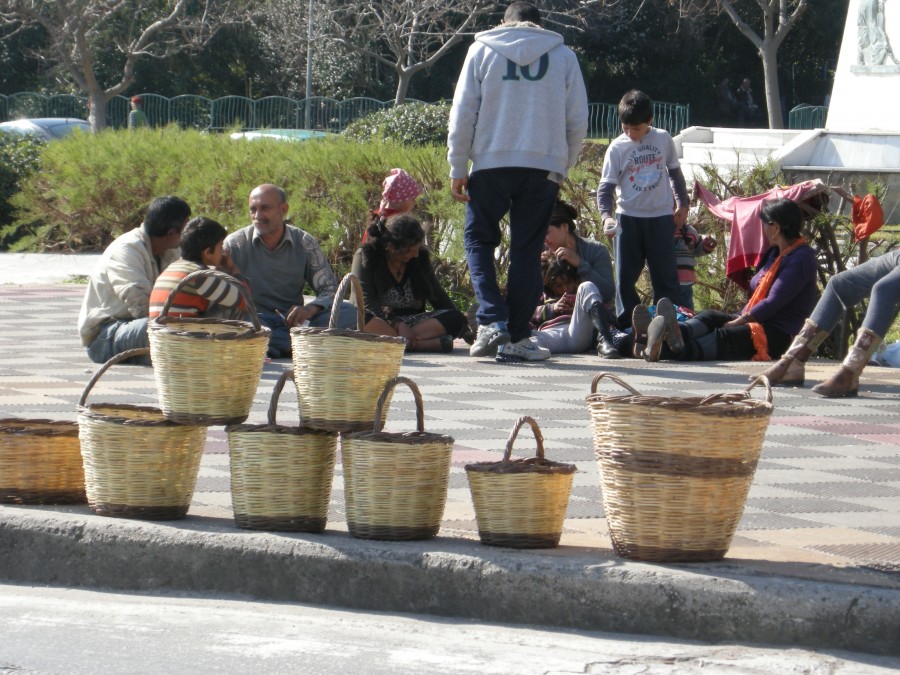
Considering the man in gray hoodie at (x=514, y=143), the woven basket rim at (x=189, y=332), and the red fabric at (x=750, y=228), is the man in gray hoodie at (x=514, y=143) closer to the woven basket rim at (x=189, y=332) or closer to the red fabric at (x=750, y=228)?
the red fabric at (x=750, y=228)

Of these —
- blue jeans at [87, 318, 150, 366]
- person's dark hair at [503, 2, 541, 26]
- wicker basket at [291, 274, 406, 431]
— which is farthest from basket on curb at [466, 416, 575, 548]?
person's dark hair at [503, 2, 541, 26]

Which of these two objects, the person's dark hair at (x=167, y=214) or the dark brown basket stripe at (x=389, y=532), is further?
the person's dark hair at (x=167, y=214)

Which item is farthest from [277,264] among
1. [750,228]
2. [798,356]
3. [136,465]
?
[136,465]

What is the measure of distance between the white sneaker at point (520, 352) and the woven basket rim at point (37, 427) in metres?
4.19

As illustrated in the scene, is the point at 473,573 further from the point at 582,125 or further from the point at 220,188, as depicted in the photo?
the point at 220,188

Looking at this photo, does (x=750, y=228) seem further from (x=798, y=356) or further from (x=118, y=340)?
(x=118, y=340)

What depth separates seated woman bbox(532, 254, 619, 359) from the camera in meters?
9.40

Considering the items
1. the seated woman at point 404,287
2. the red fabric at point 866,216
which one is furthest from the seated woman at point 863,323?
the seated woman at point 404,287

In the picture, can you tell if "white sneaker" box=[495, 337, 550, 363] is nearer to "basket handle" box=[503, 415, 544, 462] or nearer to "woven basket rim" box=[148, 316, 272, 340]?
"woven basket rim" box=[148, 316, 272, 340]

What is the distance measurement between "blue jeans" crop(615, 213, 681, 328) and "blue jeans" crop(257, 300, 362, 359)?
1868 millimetres

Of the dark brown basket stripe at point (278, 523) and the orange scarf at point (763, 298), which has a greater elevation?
the orange scarf at point (763, 298)

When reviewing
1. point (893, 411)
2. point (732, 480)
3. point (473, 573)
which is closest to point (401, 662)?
point (473, 573)

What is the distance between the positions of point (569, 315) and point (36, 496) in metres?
5.34

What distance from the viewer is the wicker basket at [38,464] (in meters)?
4.95
